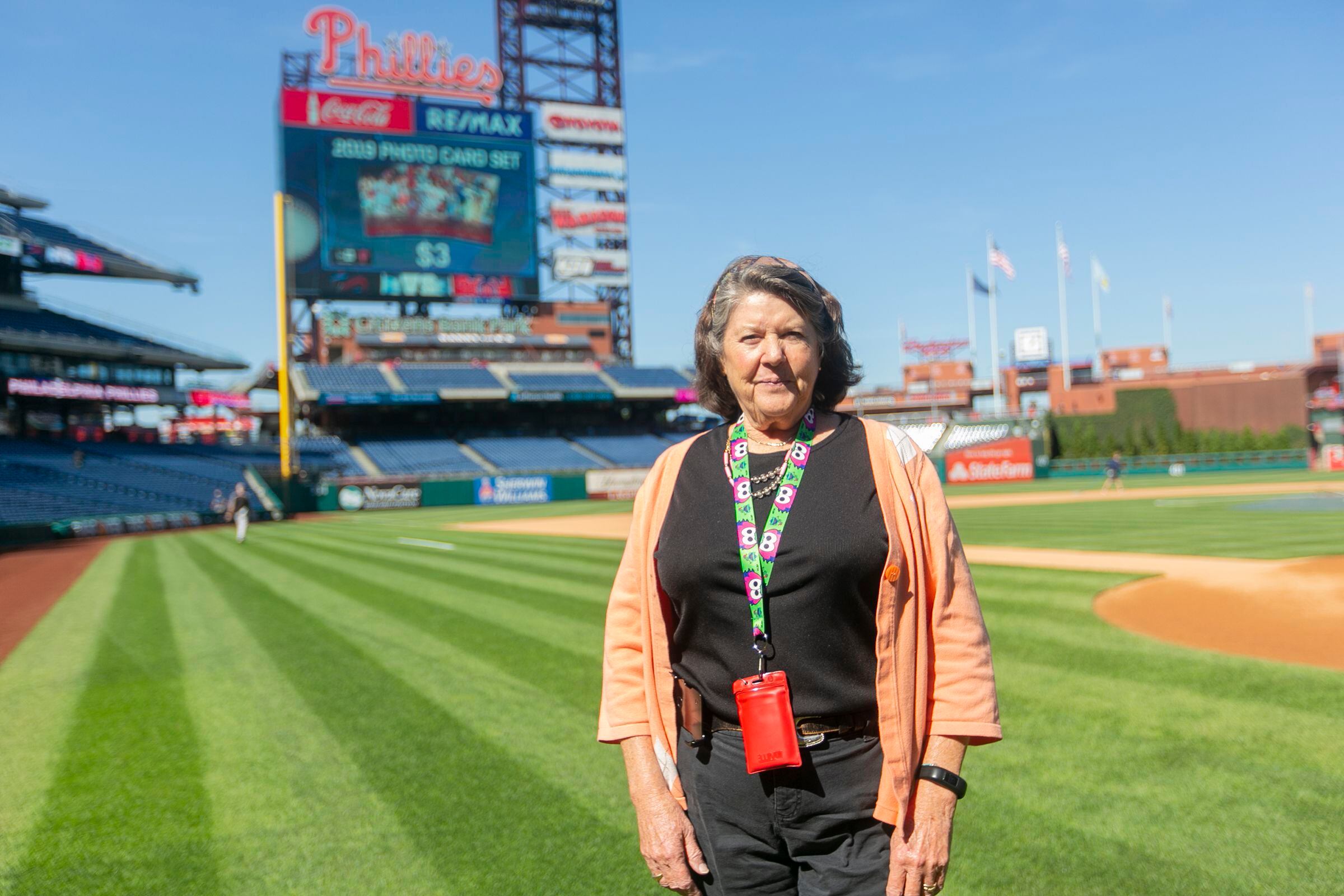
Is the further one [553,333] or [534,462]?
[553,333]

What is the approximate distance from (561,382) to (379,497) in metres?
16.3

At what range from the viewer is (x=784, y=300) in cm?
220

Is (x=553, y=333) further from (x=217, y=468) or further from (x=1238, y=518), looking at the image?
(x=1238, y=518)

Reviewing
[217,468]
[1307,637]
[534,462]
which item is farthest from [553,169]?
[1307,637]

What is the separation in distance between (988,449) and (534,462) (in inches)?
920

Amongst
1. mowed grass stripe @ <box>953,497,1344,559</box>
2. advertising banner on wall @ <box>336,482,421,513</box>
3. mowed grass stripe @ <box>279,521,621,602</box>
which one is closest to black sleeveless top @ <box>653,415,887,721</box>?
mowed grass stripe @ <box>279,521,621,602</box>

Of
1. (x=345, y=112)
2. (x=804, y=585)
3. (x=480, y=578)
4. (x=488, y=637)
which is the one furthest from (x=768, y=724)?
(x=345, y=112)

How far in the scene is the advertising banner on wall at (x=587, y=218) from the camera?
53.1 metres

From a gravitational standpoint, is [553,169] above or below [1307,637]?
above

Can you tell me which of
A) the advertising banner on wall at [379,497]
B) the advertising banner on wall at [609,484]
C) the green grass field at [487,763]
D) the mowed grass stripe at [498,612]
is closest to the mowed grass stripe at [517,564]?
A: the mowed grass stripe at [498,612]

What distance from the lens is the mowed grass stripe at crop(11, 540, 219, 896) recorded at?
3938mm

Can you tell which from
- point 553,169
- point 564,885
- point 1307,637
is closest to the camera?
point 564,885

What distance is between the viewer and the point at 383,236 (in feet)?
155

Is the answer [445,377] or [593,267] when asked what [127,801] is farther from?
[593,267]
